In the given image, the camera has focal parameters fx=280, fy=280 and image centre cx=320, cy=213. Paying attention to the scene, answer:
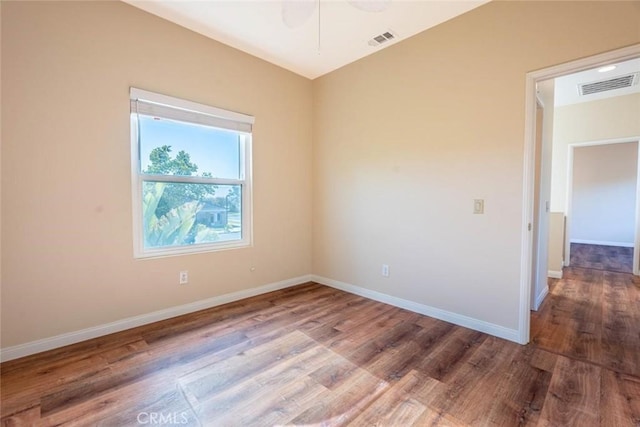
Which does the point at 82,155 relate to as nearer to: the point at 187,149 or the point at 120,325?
the point at 187,149

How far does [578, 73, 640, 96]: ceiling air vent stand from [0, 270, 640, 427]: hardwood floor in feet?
10.2

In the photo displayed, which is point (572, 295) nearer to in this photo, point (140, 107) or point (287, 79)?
point (287, 79)

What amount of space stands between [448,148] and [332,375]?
224 centimetres

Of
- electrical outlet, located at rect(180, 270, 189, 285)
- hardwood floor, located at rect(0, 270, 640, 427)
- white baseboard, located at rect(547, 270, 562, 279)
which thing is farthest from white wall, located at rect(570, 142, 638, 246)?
electrical outlet, located at rect(180, 270, 189, 285)

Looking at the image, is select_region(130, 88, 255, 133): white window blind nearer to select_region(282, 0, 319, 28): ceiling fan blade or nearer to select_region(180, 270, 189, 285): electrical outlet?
select_region(282, 0, 319, 28): ceiling fan blade

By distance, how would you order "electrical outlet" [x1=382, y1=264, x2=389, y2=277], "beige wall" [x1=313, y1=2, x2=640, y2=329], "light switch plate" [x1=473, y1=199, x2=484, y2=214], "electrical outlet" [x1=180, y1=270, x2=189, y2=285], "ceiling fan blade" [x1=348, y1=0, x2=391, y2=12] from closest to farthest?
"ceiling fan blade" [x1=348, y1=0, x2=391, y2=12], "beige wall" [x1=313, y1=2, x2=640, y2=329], "light switch plate" [x1=473, y1=199, x2=484, y2=214], "electrical outlet" [x1=180, y1=270, x2=189, y2=285], "electrical outlet" [x1=382, y1=264, x2=389, y2=277]

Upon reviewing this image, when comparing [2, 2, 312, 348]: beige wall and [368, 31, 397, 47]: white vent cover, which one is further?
[368, 31, 397, 47]: white vent cover

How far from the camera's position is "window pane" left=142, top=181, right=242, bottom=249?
2713mm

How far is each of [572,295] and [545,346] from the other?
5.63 ft

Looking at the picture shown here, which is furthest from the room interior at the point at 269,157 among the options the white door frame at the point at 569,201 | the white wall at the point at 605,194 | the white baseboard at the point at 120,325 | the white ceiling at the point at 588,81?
the white wall at the point at 605,194

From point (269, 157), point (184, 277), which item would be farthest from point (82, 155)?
point (269, 157)

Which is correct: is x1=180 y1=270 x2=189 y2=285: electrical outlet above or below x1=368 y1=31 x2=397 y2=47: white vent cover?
below

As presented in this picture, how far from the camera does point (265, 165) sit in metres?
3.54

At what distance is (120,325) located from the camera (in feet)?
8.29
